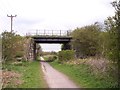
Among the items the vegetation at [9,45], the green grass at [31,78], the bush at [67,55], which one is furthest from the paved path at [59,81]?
the bush at [67,55]

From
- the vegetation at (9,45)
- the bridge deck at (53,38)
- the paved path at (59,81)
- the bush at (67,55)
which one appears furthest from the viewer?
the bridge deck at (53,38)

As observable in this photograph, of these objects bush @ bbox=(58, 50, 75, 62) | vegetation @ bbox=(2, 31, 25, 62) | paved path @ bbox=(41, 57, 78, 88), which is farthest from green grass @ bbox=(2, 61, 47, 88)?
bush @ bbox=(58, 50, 75, 62)

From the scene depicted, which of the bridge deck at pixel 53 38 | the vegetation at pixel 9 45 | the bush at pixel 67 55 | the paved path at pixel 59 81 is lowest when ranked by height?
Result: the paved path at pixel 59 81

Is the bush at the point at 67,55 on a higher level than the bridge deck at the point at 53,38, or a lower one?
lower

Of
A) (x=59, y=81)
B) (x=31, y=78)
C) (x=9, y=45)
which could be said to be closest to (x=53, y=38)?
(x=9, y=45)

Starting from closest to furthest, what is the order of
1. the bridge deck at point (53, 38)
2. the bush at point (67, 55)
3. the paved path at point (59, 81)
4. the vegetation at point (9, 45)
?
1. the paved path at point (59, 81)
2. the vegetation at point (9, 45)
3. the bush at point (67, 55)
4. the bridge deck at point (53, 38)

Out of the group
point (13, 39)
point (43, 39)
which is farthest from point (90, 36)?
point (13, 39)

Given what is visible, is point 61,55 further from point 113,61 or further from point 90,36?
point 113,61

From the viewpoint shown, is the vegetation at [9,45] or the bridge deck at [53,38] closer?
the vegetation at [9,45]

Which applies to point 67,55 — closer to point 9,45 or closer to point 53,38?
point 53,38

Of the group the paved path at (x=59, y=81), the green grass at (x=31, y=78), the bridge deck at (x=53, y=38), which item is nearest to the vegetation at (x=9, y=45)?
the green grass at (x=31, y=78)

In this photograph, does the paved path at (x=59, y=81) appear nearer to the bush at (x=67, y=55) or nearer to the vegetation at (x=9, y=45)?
the vegetation at (x=9, y=45)

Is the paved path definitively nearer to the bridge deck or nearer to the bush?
the bush

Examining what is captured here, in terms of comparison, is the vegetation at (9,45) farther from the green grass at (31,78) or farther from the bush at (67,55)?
the bush at (67,55)
